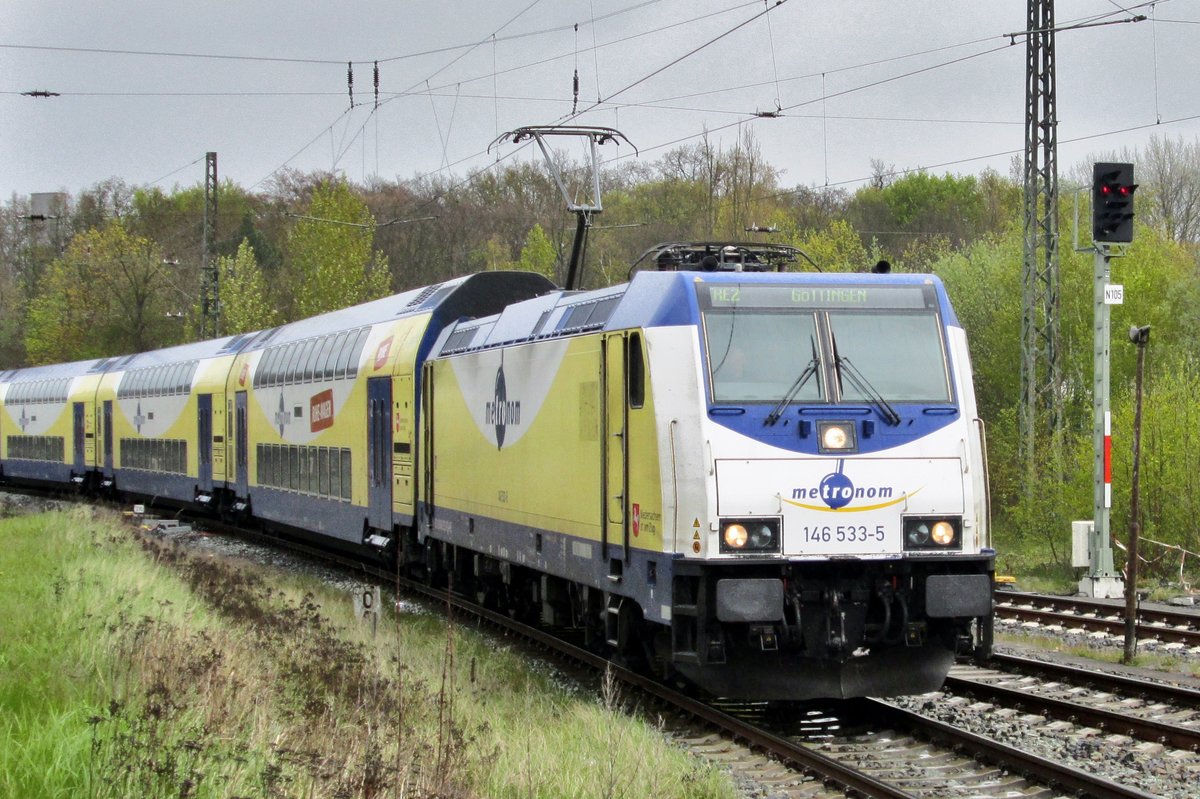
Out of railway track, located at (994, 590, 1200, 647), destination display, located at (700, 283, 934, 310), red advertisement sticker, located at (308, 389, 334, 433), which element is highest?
destination display, located at (700, 283, 934, 310)

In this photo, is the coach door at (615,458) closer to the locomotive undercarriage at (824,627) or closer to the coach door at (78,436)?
the locomotive undercarriage at (824,627)

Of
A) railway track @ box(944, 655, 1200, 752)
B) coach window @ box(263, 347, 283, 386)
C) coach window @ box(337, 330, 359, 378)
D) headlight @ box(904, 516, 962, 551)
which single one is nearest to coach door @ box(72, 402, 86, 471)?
coach window @ box(263, 347, 283, 386)

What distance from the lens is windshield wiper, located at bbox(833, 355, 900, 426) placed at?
982 centimetres

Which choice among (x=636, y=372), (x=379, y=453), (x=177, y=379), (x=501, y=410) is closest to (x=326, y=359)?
(x=379, y=453)

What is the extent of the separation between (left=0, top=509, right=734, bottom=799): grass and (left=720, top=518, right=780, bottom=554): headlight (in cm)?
129

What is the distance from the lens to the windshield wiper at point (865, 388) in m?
9.82

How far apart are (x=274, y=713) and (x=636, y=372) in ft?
11.3

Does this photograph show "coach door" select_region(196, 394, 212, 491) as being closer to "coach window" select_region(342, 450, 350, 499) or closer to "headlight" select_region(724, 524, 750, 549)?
"coach window" select_region(342, 450, 350, 499)

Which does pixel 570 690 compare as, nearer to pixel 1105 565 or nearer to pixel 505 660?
pixel 505 660

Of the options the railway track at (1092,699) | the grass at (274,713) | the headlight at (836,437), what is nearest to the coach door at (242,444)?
the grass at (274,713)

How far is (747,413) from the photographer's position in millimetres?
9633

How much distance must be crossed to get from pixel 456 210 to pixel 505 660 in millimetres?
43487

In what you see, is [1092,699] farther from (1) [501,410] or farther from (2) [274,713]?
(2) [274,713]

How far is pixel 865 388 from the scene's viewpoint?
9.95 m
